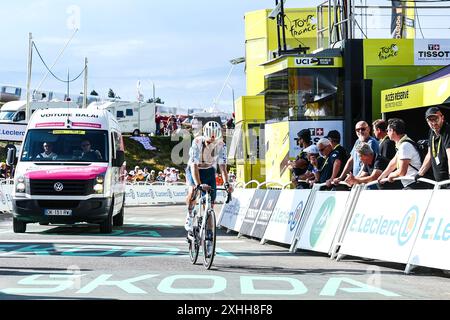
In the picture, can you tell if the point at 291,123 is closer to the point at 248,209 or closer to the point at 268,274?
the point at 248,209

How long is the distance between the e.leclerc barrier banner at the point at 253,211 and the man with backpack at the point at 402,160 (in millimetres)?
5463

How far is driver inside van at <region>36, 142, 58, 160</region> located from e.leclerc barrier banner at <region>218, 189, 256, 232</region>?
4273 mm

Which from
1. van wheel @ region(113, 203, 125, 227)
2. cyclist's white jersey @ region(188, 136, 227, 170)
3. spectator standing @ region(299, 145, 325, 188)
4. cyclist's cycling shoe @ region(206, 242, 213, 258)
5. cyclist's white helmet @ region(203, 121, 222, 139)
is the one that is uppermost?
cyclist's white helmet @ region(203, 121, 222, 139)

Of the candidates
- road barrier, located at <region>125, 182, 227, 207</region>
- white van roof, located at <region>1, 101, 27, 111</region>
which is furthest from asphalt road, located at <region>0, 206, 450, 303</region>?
white van roof, located at <region>1, 101, 27, 111</region>

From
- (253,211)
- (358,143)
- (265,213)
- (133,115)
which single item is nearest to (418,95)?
(253,211)

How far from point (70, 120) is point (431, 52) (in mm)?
12352

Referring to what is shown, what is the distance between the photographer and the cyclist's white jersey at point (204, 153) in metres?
12.1

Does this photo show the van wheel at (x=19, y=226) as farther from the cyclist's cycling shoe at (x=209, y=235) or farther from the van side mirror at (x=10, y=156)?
the cyclist's cycling shoe at (x=209, y=235)

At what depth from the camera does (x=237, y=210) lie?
20.8m

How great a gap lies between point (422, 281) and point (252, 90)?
36.3 m

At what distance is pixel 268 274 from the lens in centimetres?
1088

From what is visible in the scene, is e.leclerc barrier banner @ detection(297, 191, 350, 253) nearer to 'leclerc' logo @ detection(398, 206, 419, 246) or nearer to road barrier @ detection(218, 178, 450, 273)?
road barrier @ detection(218, 178, 450, 273)

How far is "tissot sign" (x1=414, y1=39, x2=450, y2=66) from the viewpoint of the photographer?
27469 mm

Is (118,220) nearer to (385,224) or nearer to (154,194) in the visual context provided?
(385,224)
